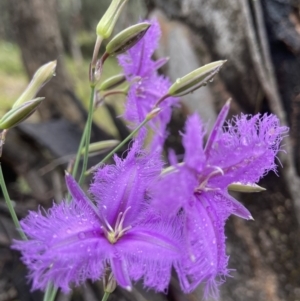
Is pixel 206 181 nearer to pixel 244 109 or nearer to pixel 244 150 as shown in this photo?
pixel 244 150

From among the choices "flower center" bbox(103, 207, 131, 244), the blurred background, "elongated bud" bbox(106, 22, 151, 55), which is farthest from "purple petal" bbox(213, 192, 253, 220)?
the blurred background

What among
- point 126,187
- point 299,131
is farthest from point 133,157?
point 299,131

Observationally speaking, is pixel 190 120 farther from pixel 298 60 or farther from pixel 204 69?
pixel 298 60

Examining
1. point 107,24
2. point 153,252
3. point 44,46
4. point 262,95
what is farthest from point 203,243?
point 44,46

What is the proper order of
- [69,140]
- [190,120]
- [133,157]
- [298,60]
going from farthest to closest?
[69,140] → [298,60] → [133,157] → [190,120]

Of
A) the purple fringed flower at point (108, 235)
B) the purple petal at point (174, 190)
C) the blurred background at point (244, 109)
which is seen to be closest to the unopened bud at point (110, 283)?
the purple fringed flower at point (108, 235)
